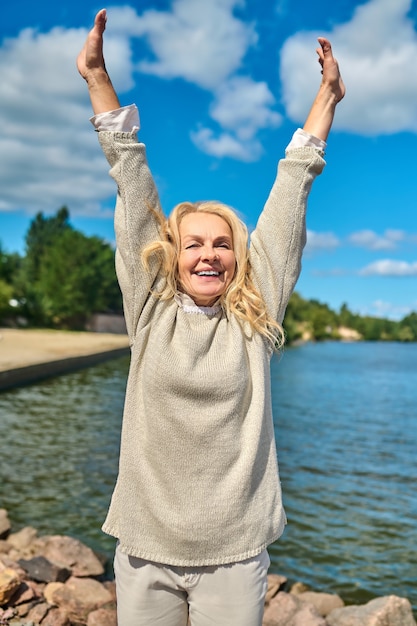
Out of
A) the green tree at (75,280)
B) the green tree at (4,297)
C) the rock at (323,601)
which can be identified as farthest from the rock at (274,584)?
the green tree at (75,280)

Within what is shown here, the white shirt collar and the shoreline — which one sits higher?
the white shirt collar

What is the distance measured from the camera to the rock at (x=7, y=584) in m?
3.62

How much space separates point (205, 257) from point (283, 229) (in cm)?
28

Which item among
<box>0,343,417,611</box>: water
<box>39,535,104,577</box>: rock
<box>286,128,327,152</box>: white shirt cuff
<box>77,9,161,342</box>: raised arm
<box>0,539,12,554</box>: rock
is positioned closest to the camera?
<box>77,9,161,342</box>: raised arm

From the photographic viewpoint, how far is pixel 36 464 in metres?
8.93

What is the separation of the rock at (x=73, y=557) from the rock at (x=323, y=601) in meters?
1.63

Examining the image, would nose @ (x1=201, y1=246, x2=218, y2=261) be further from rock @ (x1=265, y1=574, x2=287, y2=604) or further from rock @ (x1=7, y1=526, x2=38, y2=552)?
rock @ (x1=7, y1=526, x2=38, y2=552)

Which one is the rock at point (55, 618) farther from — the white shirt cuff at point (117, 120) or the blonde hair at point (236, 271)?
the white shirt cuff at point (117, 120)

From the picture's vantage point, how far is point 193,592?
77.8 inches

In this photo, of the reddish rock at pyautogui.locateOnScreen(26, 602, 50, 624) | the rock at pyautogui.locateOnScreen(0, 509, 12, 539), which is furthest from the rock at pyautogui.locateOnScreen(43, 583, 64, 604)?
the rock at pyautogui.locateOnScreen(0, 509, 12, 539)

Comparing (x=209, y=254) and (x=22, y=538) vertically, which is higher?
(x=209, y=254)

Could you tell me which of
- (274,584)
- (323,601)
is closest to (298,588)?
(323,601)

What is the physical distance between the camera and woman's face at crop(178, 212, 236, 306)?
82.1 inches

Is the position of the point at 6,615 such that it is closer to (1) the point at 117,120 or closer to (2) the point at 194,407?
(2) the point at 194,407
